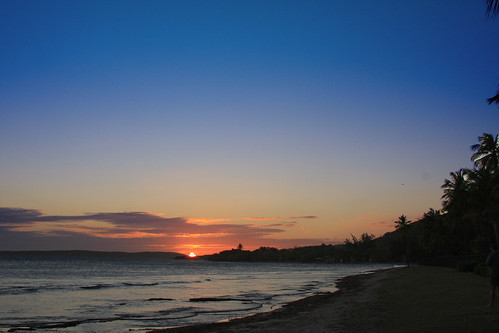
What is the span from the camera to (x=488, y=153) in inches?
1654

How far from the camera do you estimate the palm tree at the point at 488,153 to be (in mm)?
41312

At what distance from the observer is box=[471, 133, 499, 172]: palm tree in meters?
41.3

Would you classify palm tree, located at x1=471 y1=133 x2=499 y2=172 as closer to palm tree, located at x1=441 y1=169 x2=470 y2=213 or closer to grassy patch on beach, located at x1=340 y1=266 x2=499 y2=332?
palm tree, located at x1=441 y1=169 x2=470 y2=213

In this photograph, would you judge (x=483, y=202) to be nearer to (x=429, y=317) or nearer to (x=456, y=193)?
(x=456, y=193)

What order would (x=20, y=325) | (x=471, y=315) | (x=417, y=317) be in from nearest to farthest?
(x=471, y=315), (x=417, y=317), (x=20, y=325)

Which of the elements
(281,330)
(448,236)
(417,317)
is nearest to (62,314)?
(281,330)

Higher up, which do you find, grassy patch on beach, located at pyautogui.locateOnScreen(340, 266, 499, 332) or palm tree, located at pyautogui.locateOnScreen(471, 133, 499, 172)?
palm tree, located at pyautogui.locateOnScreen(471, 133, 499, 172)

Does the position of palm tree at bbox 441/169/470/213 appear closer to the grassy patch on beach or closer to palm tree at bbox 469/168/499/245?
palm tree at bbox 469/168/499/245

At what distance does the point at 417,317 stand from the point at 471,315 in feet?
5.40

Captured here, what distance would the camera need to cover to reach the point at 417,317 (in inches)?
533

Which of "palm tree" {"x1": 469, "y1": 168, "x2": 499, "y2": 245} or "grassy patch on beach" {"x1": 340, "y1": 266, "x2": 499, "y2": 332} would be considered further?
"palm tree" {"x1": 469, "y1": 168, "x2": 499, "y2": 245}

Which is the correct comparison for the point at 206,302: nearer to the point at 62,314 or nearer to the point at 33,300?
the point at 62,314

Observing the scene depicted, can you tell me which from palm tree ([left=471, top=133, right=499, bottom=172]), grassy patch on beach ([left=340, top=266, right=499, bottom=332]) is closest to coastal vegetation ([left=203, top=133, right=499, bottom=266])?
palm tree ([left=471, top=133, right=499, bottom=172])

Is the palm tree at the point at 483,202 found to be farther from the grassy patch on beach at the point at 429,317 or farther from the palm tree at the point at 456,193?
the grassy patch on beach at the point at 429,317
